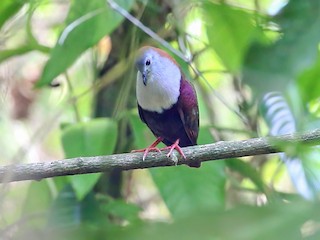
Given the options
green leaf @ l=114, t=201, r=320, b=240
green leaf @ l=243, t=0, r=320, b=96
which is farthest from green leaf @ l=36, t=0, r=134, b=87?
green leaf @ l=114, t=201, r=320, b=240

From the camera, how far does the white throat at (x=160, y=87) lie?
5.12 ft

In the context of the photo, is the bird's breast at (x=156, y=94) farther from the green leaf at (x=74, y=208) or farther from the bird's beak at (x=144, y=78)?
the green leaf at (x=74, y=208)

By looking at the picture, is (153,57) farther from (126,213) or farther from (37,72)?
(37,72)

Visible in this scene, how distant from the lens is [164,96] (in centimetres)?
159

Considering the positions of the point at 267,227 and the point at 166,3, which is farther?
the point at 166,3

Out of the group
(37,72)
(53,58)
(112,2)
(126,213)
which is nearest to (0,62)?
(53,58)

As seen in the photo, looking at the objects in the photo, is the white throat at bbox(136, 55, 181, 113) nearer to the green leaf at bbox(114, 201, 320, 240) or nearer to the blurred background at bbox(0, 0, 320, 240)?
the blurred background at bbox(0, 0, 320, 240)

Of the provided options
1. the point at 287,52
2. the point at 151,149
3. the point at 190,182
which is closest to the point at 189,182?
the point at 190,182

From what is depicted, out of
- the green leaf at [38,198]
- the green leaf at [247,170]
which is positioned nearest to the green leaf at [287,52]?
the green leaf at [247,170]

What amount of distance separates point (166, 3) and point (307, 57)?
1.64 meters

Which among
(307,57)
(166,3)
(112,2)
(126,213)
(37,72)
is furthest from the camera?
(37,72)

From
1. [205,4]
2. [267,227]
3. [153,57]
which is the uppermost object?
[153,57]

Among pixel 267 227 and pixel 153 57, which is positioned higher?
pixel 153 57

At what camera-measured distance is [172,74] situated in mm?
1596
